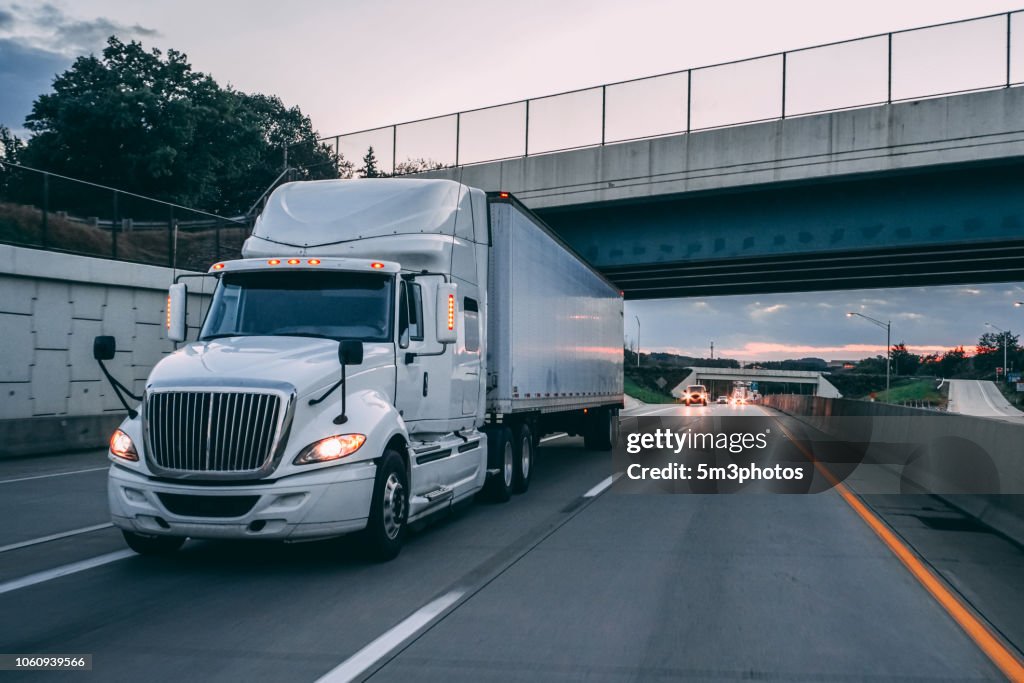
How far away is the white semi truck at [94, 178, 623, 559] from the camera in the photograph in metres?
7.69

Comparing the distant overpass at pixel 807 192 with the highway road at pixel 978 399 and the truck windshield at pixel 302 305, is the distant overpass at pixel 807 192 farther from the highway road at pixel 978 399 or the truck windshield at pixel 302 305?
the highway road at pixel 978 399

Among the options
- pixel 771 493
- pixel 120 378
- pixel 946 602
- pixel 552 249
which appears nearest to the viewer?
Answer: pixel 946 602

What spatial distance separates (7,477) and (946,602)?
13515 millimetres

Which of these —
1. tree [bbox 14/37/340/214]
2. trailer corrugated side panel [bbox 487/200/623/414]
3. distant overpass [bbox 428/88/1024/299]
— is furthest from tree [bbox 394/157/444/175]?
tree [bbox 14/37/340/214]

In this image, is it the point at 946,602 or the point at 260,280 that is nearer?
the point at 946,602

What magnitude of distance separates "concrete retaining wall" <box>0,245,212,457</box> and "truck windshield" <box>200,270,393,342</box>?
9599 mm

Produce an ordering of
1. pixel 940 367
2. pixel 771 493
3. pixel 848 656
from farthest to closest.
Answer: pixel 940 367 < pixel 771 493 < pixel 848 656

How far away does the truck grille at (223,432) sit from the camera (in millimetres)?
7668

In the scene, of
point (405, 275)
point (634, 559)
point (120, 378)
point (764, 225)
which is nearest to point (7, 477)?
point (120, 378)

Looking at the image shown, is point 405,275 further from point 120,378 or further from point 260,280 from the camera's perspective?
point 120,378

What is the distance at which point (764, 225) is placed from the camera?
27.8 meters

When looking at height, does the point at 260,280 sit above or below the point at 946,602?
above

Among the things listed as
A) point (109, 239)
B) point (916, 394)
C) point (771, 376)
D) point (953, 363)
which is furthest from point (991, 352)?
point (109, 239)

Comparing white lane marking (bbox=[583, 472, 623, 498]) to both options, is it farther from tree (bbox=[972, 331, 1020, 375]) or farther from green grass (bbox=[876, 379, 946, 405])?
tree (bbox=[972, 331, 1020, 375])
